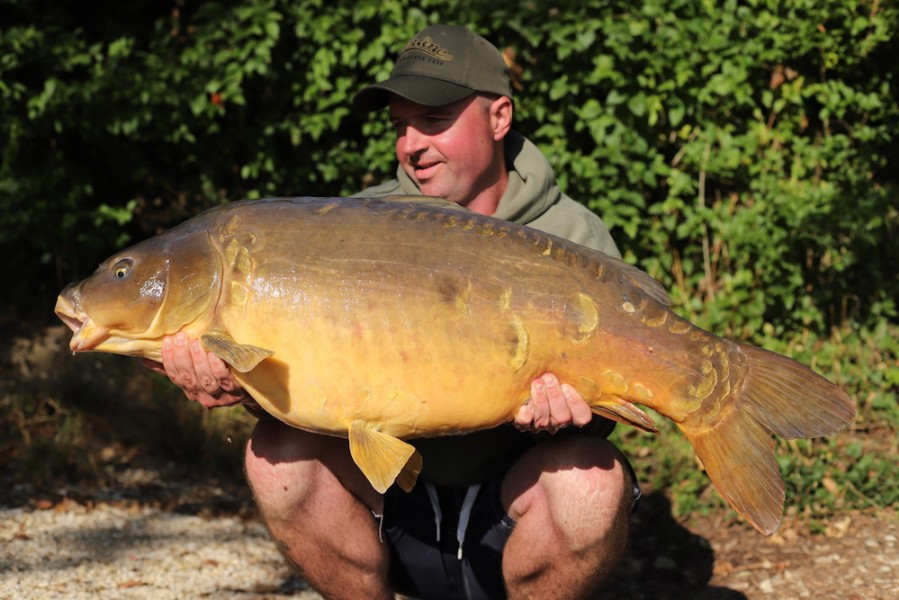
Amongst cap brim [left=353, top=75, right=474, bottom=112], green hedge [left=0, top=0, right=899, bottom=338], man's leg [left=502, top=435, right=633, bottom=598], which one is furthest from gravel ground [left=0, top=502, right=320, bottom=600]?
green hedge [left=0, top=0, right=899, bottom=338]

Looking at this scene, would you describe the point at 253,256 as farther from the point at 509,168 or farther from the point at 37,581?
the point at 37,581

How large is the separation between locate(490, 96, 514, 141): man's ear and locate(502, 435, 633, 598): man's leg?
952mm

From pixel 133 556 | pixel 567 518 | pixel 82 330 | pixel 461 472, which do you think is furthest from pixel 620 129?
pixel 82 330

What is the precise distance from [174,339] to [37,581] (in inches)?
52.5

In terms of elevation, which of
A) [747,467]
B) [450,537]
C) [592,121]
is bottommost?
[450,537]

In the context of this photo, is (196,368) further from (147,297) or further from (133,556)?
(133,556)

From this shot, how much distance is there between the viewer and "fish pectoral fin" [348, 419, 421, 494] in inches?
87.8

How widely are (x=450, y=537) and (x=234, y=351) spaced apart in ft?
2.93

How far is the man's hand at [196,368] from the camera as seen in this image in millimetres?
2277

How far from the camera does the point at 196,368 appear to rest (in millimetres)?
2291

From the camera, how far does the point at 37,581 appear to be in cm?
321

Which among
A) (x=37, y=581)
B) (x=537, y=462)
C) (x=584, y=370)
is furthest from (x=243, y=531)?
(x=584, y=370)

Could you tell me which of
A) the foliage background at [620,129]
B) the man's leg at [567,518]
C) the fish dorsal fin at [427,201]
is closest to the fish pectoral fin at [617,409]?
the man's leg at [567,518]

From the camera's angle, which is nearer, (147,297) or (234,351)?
(234,351)
